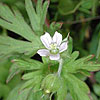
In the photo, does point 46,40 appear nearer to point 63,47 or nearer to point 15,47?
point 63,47

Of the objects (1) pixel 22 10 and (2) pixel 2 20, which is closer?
(2) pixel 2 20

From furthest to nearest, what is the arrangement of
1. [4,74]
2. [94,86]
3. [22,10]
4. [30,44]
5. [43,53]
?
[22,10]
[4,74]
[94,86]
[30,44]
[43,53]

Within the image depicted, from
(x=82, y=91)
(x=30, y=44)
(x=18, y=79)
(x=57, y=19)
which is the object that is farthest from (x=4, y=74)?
(x=82, y=91)

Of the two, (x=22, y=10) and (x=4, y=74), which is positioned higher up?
(x=22, y=10)

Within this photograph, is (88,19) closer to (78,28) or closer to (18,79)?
(78,28)

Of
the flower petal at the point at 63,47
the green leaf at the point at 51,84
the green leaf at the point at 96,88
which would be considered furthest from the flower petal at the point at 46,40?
the green leaf at the point at 96,88

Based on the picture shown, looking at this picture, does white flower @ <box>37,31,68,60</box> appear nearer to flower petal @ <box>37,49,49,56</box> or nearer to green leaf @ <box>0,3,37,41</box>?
flower petal @ <box>37,49,49,56</box>

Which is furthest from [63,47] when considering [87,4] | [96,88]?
[87,4]

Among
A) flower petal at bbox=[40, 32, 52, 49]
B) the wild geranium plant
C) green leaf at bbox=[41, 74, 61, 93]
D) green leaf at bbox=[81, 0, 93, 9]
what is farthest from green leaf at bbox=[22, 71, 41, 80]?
green leaf at bbox=[81, 0, 93, 9]
